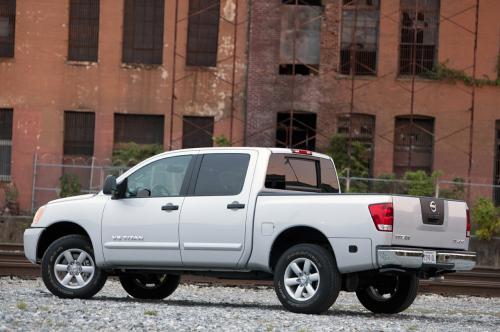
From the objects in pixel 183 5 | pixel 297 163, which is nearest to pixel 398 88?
pixel 183 5

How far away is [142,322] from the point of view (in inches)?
450

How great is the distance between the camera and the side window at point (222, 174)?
1419 centimetres

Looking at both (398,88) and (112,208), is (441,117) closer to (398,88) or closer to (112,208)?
(398,88)

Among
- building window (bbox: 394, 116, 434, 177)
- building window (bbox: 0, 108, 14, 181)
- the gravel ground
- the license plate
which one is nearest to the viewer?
the gravel ground

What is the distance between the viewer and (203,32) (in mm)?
40281

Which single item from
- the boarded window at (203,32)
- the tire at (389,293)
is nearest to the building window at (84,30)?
the boarded window at (203,32)

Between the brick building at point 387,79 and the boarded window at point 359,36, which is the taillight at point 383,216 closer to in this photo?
the brick building at point 387,79

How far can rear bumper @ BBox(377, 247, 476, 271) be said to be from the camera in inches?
501

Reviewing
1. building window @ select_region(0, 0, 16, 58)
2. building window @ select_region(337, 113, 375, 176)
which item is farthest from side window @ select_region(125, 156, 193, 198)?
building window @ select_region(0, 0, 16, 58)

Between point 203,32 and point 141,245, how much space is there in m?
26.2

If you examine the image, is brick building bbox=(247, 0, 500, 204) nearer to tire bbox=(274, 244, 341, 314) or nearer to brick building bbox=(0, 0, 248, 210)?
brick building bbox=(0, 0, 248, 210)

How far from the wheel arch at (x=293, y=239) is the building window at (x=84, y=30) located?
2750cm

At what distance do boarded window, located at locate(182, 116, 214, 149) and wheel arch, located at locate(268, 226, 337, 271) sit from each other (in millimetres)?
26286

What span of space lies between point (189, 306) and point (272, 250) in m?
1.37
